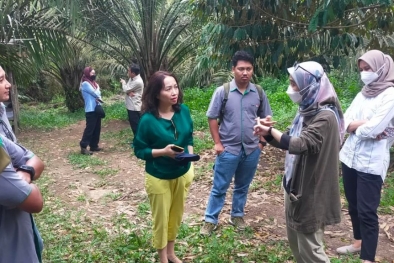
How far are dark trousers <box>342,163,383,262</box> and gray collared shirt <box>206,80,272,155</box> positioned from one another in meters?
0.98

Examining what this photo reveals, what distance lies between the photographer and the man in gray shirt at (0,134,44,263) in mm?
1921

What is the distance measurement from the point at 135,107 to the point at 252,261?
543 cm

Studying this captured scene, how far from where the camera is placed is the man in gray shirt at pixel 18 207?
1921 mm

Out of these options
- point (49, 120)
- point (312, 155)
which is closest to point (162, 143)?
point (312, 155)

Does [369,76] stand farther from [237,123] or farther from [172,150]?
[172,150]

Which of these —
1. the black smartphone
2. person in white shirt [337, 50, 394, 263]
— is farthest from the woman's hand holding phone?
person in white shirt [337, 50, 394, 263]

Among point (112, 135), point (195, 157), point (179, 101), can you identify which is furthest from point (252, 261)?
point (112, 135)

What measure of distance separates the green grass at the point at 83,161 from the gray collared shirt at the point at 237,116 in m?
4.14

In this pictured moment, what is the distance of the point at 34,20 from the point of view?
29.8 feet

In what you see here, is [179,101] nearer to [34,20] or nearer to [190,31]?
[34,20]

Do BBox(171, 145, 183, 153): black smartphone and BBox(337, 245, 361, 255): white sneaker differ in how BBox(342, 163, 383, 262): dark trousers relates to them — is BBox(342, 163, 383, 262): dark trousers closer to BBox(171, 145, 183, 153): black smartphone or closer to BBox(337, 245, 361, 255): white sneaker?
BBox(337, 245, 361, 255): white sneaker

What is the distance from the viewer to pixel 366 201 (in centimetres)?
344

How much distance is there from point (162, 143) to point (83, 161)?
4.95 metres

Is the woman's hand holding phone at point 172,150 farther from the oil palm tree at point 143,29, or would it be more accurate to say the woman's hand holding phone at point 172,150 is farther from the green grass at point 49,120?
the green grass at point 49,120
